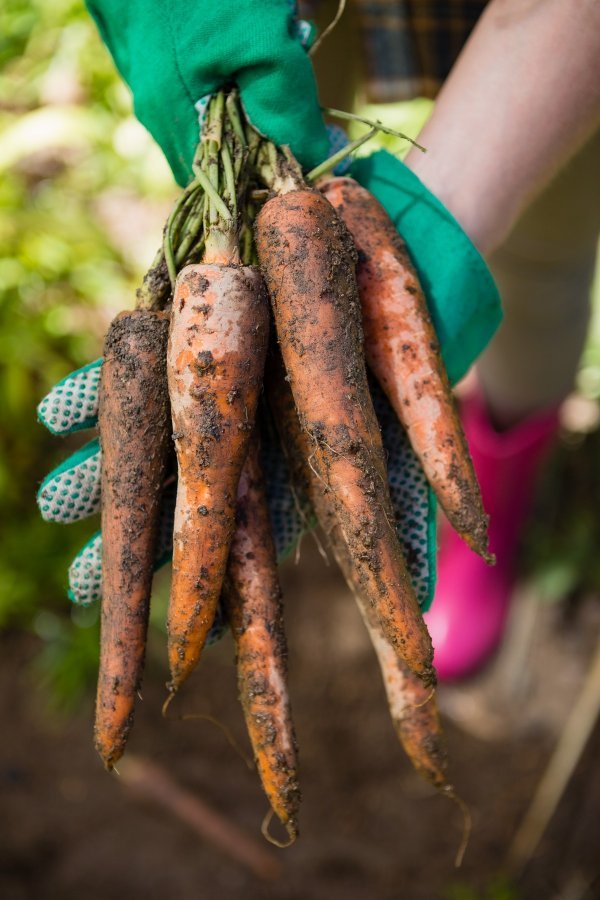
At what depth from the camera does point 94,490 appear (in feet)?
3.79

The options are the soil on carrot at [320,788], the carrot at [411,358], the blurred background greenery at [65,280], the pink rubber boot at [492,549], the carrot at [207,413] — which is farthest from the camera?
the blurred background greenery at [65,280]

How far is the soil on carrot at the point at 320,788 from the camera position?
1.86 meters

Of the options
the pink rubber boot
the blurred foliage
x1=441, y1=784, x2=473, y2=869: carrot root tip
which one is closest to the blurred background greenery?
the blurred foliage

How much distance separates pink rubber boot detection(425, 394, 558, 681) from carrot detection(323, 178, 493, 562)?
969 millimetres

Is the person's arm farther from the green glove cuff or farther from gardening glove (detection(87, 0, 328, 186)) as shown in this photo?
gardening glove (detection(87, 0, 328, 186))

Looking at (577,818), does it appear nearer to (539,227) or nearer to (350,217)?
(539,227)

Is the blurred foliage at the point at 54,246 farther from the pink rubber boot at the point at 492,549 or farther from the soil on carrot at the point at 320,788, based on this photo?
the pink rubber boot at the point at 492,549

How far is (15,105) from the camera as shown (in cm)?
299

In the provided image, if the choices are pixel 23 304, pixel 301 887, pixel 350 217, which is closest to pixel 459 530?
pixel 350 217

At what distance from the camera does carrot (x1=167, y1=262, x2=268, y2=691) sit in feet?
3.23

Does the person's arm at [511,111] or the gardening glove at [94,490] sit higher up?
the person's arm at [511,111]

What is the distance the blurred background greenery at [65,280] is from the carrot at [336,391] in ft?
4.35

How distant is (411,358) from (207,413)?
0.32m

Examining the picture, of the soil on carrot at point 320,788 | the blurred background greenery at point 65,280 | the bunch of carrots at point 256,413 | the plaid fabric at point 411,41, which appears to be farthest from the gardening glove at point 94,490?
the blurred background greenery at point 65,280
